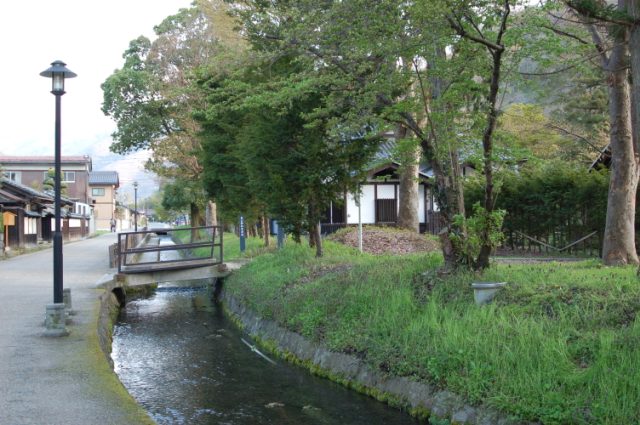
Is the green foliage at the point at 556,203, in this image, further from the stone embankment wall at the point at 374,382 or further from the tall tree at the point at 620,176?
the stone embankment wall at the point at 374,382

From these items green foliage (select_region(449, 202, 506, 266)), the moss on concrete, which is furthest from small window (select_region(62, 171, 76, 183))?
green foliage (select_region(449, 202, 506, 266))

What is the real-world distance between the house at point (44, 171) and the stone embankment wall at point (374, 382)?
45.5 m

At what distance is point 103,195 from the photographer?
8806 cm

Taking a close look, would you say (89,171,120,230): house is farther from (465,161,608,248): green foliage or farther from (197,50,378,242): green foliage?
(465,161,608,248): green foliage

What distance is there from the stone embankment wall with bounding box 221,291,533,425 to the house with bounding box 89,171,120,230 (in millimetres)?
80962

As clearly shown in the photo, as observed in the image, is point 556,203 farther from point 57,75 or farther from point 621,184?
point 57,75

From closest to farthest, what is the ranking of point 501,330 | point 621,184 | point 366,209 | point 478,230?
→ 1. point 501,330
2. point 478,230
3. point 621,184
4. point 366,209

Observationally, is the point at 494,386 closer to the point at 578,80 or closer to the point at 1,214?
the point at 578,80

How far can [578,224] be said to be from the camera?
1898 centimetres

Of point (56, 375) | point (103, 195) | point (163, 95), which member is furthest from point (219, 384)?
point (103, 195)

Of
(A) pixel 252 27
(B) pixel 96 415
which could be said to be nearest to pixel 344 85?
(A) pixel 252 27

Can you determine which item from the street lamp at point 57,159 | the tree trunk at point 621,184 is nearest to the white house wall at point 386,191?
the tree trunk at point 621,184

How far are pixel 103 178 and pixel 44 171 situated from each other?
31.7 meters

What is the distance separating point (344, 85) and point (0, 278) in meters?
13.2
